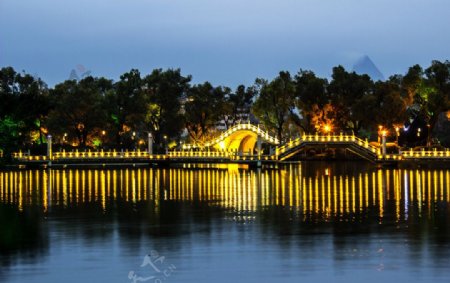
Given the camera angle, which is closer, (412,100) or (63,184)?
(63,184)

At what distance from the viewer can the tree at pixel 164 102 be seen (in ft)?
370

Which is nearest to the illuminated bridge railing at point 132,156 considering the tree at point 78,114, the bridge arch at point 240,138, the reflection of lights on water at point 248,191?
the bridge arch at point 240,138

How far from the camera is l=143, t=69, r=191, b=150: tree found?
113 meters

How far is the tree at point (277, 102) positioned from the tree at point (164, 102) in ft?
34.6

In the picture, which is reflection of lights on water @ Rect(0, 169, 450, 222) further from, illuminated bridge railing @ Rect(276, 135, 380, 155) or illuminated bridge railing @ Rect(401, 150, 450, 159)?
illuminated bridge railing @ Rect(276, 135, 380, 155)

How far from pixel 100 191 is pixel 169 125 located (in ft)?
198

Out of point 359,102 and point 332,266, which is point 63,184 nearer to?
point 332,266

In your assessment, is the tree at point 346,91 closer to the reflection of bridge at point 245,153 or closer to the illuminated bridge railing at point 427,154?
the reflection of bridge at point 245,153

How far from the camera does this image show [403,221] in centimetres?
3397

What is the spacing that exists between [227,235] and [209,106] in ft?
288

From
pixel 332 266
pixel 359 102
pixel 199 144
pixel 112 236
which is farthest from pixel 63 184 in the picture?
pixel 199 144

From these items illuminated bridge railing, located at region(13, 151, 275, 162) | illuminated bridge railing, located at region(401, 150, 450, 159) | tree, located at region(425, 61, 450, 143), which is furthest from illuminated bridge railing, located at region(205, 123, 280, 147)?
tree, located at region(425, 61, 450, 143)

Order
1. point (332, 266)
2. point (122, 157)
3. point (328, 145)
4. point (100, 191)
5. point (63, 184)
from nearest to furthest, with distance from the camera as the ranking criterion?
point (332, 266)
point (100, 191)
point (63, 184)
point (328, 145)
point (122, 157)

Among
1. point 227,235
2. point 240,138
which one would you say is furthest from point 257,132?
point 227,235
